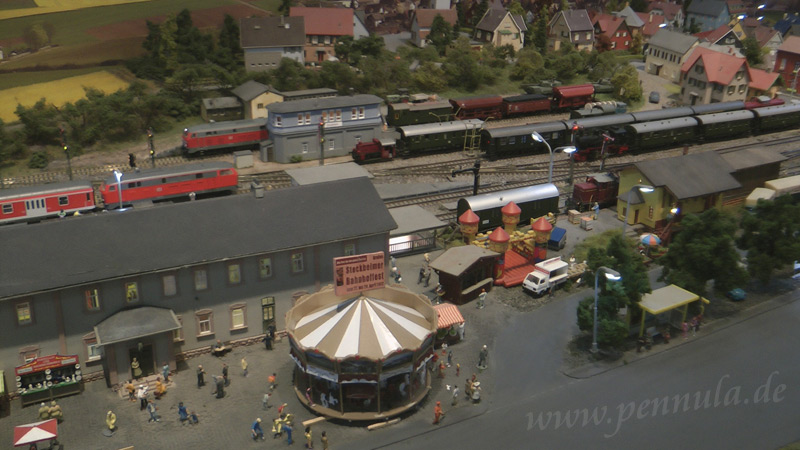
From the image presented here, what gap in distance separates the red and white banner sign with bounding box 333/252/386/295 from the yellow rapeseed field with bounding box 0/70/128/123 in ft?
190

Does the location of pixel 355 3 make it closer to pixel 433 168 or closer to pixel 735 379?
pixel 433 168

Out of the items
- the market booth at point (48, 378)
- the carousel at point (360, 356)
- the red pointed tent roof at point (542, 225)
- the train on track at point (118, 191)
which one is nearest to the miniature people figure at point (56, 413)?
the market booth at point (48, 378)

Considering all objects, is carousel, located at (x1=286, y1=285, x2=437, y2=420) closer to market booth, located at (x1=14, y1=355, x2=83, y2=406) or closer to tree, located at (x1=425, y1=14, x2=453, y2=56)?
market booth, located at (x1=14, y1=355, x2=83, y2=406)

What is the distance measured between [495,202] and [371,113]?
72.5 feet

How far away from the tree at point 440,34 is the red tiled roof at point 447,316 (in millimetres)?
74075

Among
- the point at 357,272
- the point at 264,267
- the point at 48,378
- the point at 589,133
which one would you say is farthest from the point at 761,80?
the point at 48,378

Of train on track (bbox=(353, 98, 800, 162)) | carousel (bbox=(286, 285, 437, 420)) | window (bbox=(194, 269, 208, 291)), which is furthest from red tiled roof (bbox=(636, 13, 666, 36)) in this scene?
window (bbox=(194, 269, 208, 291))

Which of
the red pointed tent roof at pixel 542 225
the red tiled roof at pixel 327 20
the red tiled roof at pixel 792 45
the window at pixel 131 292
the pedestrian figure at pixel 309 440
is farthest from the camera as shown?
the red tiled roof at pixel 327 20

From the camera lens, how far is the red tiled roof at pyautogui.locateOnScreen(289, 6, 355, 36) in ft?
335

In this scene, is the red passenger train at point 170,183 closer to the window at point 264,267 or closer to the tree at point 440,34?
the window at point 264,267

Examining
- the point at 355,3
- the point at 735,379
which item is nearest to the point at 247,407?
the point at 735,379

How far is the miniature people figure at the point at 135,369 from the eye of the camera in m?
37.8

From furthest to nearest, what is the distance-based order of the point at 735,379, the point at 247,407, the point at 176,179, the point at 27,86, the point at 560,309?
the point at 27,86 < the point at 176,179 < the point at 560,309 < the point at 735,379 < the point at 247,407

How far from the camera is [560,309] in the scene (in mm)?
45906
